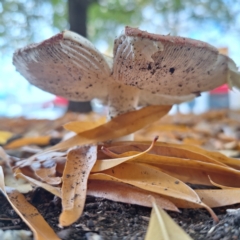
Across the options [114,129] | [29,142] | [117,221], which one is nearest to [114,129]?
[114,129]

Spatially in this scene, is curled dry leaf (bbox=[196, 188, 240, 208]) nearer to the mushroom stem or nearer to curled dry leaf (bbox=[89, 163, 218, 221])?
curled dry leaf (bbox=[89, 163, 218, 221])

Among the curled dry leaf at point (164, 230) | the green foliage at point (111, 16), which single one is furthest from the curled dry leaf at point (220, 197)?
the green foliage at point (111, 16)

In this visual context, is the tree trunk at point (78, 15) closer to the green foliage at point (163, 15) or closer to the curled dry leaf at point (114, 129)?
the green foliage at point (163, 15)

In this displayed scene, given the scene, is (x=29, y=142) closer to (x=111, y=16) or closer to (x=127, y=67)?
(x=127, y=67)

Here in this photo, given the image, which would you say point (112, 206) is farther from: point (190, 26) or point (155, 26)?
point (155, 26)

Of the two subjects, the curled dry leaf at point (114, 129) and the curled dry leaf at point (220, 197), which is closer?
the curled dry leaf at point (220, 197)

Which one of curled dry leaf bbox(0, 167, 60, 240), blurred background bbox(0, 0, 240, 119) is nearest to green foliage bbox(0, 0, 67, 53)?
blurred background bbox(0, 0, 240, 119)
